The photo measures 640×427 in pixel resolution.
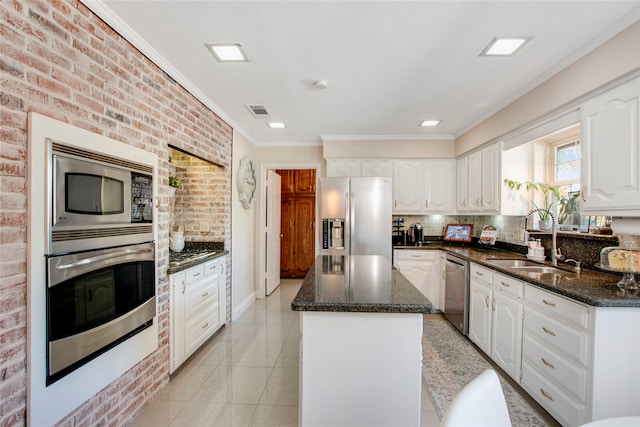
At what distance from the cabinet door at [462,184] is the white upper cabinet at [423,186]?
0.10 m

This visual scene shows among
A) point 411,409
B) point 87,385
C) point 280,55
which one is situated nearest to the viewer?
point 411,409

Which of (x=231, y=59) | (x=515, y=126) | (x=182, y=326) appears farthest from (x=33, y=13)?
(x=515, y=126)

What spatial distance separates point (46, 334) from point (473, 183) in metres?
4.16

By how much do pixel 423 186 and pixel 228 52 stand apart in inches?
126

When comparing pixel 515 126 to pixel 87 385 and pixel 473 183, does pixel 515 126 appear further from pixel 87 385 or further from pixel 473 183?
pixel 87 385

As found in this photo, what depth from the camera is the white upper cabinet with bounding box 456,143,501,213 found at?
3.17 metres

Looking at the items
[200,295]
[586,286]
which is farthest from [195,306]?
[586,286]

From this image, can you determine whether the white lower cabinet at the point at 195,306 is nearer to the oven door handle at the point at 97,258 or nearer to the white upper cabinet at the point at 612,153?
the oven door handle at the point at 97,258

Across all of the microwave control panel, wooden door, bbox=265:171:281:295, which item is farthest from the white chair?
Result: wooden door, bbox=265:171:281:295

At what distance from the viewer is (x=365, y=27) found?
1748mm

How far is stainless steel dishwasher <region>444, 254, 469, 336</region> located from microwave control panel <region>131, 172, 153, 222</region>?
9.97 ft

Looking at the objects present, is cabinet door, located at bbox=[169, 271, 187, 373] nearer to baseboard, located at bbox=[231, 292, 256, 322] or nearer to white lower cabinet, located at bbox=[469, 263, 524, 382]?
baseboard, located at bbox=[231, 292, 256, 322]

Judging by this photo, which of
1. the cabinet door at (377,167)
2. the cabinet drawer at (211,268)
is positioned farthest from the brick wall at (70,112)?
the cabinet door at (377,167)

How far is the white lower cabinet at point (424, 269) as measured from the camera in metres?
3.86
